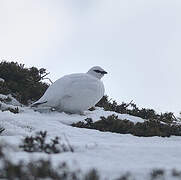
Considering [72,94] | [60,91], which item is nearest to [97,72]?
[72,94]

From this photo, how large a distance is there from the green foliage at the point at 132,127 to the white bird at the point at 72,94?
2.49 ft

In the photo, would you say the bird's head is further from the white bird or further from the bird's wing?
the bird's wing

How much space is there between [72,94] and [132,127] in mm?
1710

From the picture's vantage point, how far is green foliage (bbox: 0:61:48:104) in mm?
9766

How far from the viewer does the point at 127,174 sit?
9.75 ft

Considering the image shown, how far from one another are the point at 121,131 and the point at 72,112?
6.04ft

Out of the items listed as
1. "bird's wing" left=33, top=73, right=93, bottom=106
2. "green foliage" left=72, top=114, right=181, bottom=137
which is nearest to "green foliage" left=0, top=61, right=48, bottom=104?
"bird's wing" left=33, top=73, right=93, bottom=106

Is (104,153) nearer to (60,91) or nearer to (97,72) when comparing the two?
(60,91)

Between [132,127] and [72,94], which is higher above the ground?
[72,94]

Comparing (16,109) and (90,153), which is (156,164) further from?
(16,109)

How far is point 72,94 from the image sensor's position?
8.20 metres

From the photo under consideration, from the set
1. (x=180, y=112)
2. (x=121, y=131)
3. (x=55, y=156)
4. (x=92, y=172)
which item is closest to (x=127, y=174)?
(x=92, y=172)

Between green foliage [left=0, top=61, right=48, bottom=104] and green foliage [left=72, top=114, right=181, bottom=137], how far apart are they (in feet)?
8.99

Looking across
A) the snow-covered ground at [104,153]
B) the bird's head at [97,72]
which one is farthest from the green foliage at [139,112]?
the snow-covered ground at [104,153]
